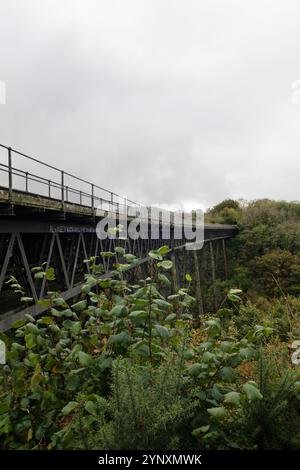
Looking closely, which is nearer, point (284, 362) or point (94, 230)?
point (284, 362)

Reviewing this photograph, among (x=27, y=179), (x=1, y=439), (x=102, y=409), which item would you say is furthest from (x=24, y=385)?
(x=27, y=179)

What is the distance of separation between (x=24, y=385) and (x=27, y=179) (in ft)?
25.9

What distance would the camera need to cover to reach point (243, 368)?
140 inches

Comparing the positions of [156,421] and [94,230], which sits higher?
[94,230]

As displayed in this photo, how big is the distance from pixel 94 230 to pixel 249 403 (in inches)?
426

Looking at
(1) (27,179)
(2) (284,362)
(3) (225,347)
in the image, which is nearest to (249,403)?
(3) (225,347)

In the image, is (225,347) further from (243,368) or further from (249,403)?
(243,368)

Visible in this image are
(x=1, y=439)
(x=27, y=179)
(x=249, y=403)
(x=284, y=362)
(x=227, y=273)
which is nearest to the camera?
(x=249, y=403)

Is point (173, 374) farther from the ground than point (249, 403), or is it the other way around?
point (173, 374)

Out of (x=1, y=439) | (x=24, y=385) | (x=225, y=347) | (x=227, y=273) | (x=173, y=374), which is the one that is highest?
(x=225, y=347)

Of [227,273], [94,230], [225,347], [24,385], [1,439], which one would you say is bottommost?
[227,273]

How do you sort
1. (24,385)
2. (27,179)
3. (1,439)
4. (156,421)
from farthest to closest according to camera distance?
(27,179)
(24,385)
(1,439)
(156,421)

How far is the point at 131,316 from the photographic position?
8.39ft

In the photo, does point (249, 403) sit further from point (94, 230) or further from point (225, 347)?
point (94, 230)
